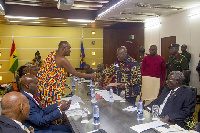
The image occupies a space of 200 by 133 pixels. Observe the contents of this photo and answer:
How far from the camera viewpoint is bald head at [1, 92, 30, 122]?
5.45ft

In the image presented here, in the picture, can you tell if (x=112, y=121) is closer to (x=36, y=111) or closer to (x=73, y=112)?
(x=73, y=112)

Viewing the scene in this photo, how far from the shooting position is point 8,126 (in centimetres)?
155

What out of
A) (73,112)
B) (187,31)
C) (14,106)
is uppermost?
(187,31)

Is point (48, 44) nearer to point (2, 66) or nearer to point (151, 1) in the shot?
point (2, 66)

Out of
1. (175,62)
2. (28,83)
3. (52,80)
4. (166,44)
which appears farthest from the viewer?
(166,44)

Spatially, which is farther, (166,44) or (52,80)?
(166,44)

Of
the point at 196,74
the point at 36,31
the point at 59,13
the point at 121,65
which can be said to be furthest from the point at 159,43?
the point at 36,31

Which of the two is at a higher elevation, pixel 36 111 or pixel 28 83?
pixel 28 83

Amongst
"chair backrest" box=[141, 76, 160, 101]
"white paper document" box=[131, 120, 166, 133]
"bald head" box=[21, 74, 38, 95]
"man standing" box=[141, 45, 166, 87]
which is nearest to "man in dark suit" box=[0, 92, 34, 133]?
"bald head" box=[21, 74, 38, 95]

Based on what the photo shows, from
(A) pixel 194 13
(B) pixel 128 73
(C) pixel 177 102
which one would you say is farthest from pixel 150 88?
(A) pixel 194 13

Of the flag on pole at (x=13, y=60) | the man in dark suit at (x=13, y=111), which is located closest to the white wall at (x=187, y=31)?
the man in dark suit at (x=13, y=111)

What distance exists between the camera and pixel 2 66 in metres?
10.9

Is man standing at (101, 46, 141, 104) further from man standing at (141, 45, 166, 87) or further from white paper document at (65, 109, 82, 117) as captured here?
man standing at (141, 45, 166, 87)

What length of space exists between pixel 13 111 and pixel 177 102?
7.12 feet
